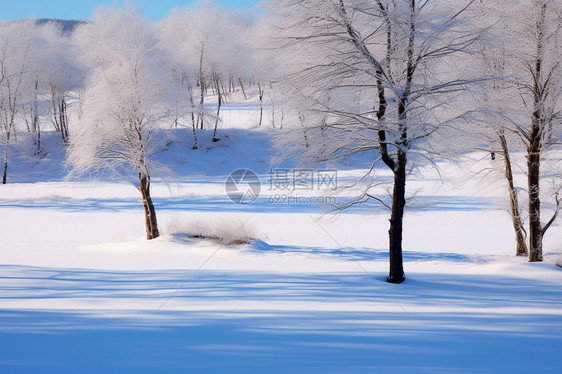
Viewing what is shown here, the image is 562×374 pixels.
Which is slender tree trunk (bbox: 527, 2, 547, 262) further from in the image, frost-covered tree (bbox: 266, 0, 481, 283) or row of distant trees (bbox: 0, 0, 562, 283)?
frost-covered tree (bbox: 266, 0, 481, 283)

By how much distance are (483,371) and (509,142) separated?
952 centimetres

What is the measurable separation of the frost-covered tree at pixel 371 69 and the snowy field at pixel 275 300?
132 cm

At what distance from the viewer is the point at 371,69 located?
7.09 metres

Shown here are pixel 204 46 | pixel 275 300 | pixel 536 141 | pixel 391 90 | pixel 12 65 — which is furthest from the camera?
pixel 204 46

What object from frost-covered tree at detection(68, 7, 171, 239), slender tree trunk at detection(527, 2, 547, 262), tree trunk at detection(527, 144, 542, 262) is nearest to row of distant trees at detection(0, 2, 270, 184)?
frost-covered tree at detection(68, 7, 171, 239)

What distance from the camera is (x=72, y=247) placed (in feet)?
42.6

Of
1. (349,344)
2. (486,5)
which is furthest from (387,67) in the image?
(349,344)

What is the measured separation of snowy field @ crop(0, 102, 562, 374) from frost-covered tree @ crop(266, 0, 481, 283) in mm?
1323

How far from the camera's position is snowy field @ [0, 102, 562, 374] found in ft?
11.7

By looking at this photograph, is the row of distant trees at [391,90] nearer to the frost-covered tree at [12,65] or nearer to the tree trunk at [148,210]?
Answer: the tree trunk at [148,210]

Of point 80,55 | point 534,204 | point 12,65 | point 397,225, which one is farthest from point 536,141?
point 80,55

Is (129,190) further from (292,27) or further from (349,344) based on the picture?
(349,344)

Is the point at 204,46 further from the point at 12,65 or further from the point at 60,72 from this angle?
the point at 12,65

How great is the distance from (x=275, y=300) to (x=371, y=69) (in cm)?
413
